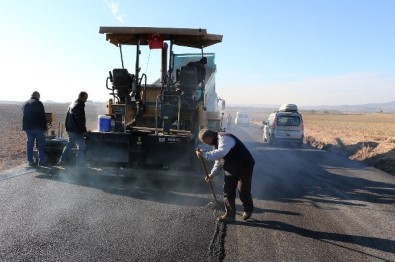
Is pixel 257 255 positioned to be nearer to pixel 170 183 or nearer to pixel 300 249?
pixel 300 249

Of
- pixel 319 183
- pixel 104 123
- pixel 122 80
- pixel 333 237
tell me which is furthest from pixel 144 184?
pixel 333 237

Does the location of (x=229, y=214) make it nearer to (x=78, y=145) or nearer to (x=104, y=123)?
(x=104, y=123)

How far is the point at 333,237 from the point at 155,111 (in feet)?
18.0

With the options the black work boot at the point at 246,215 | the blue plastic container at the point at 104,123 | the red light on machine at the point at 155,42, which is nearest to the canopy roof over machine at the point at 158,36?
the red light on machine at the point at 155,42

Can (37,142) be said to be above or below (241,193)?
above

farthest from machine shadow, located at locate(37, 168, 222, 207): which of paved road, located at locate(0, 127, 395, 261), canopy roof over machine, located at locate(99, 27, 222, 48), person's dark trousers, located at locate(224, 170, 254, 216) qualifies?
canopy roof over machine, located at locate(99, 27, 222, 48)

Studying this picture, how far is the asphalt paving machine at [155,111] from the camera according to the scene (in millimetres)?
8438

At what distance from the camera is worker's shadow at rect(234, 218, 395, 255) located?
5.21 m

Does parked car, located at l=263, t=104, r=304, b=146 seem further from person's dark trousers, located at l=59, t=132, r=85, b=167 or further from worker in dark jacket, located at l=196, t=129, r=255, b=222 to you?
worker in dark jacket, located at l=196, t=129, r=255, b=222

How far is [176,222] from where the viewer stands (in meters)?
5.79

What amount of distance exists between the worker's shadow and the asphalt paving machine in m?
2.86

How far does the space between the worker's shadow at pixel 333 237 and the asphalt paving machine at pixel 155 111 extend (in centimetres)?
286

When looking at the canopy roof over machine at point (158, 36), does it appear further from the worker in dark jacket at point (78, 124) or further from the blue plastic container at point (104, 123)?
the blue plastic container at point (104, 123)

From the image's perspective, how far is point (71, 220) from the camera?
5652mm
